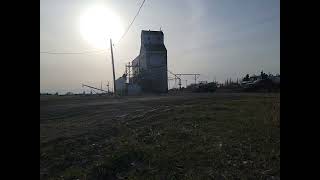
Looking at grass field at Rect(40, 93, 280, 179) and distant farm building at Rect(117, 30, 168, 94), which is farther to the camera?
distant farm building at Rect(117, 30, 168, 94)

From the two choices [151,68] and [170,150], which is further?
[151,68]

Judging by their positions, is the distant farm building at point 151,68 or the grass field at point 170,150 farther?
the distant farm building at point 151,68

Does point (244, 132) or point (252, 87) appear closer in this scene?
point (244, 132)

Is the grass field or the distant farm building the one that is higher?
the distant farm building

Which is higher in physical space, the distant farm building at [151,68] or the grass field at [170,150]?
the distant farm building at [151,68]

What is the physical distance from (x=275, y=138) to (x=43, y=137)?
8199 millimetres

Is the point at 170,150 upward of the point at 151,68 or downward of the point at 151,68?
downward
